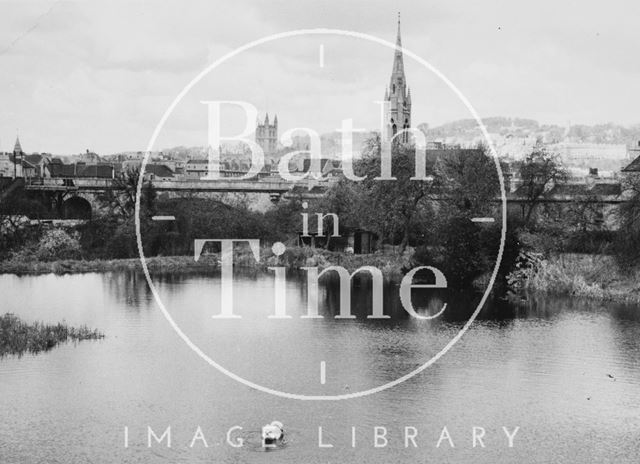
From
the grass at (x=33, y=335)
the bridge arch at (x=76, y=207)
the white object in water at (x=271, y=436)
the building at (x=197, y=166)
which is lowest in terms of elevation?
the white object in water at (x=271, y=436)

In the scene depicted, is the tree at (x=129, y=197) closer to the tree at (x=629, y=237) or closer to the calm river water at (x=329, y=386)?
the calm river water at (x=329, y=386)

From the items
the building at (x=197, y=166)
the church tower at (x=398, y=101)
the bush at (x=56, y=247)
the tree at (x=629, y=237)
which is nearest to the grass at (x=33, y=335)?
the bush at (x=56, y=247)

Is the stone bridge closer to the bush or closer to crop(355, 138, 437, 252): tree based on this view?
the bush

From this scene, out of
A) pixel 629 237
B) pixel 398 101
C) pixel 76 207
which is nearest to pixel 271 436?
pixel 629 237

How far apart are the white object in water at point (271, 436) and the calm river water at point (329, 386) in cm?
26

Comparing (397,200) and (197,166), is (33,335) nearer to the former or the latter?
(397,200)

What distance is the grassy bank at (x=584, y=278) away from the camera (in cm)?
3353

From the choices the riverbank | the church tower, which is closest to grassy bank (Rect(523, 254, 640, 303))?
the riverbank

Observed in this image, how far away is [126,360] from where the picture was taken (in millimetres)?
22859

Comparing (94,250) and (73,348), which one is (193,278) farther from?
(73,348)

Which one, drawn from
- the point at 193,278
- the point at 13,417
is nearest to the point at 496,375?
the point at 13,417

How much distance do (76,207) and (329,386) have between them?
159ft

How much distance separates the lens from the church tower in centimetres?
10531

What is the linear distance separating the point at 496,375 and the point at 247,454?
25.1 ft
